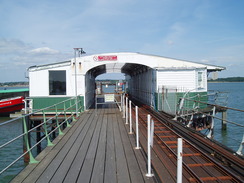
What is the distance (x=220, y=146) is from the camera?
242 inches

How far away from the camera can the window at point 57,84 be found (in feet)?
45.1

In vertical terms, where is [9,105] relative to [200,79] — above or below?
below

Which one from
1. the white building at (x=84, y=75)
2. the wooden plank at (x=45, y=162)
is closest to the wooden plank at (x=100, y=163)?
the wooden plank at (x=45, y=162)

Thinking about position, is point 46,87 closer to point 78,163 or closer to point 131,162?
Answer: point 78,163

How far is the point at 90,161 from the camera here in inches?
206

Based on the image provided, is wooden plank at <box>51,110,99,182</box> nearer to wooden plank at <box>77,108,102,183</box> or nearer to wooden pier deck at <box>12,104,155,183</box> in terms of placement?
wooden pier deck at <box>12,104,155,183</box>

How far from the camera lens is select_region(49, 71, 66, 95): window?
13742mm

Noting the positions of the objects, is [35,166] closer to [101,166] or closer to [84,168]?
[84,168]

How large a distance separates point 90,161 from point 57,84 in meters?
9.41

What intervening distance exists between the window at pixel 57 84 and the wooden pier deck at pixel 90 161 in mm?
6295

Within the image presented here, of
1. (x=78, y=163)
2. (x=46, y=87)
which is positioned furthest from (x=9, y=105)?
(x=78, y=163)

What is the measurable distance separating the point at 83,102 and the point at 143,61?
457 cm

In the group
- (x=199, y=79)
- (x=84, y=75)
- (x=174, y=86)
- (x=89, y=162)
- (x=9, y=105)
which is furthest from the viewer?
(x=9, y=105)

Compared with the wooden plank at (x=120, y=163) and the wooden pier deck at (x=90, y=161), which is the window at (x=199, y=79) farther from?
the wooden plank at (x=120, y=163)
